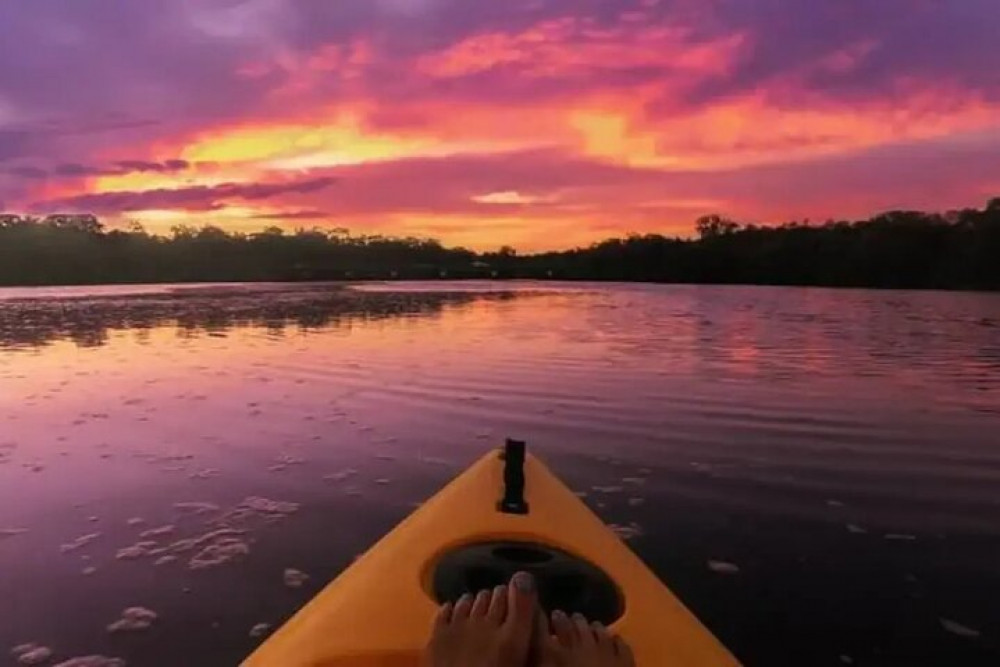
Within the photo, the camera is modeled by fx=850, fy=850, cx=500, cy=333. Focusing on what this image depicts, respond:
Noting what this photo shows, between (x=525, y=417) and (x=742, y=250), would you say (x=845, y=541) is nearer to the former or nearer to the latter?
(x=525, y=417)

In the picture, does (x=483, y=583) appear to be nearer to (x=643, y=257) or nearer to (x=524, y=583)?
(x=524, y=583)

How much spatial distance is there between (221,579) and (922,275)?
238 ft

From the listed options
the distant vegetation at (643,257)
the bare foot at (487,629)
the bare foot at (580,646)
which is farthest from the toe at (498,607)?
the distant vegetation at (643,257)

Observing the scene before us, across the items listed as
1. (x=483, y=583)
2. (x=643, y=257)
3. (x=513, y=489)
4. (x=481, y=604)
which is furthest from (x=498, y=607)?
(x=643, y=257)

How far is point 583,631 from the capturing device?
2533 millimetres

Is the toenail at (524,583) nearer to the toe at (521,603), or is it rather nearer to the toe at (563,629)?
the toe at (521,603)

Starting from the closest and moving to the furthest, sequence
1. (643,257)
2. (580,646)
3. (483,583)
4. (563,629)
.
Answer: (580,646), (563,629), (483,583), (643,257)

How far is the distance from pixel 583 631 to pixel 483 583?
52 centimetres

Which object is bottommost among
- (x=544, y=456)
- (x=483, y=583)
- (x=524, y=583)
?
(x=544, y=456)

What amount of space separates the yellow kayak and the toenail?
0.91 feet

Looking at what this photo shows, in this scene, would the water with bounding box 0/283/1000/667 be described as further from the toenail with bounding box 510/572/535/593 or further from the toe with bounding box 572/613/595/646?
the toenail with bounding box 510/572/535/593

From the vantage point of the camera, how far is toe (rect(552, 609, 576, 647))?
2.49 meters

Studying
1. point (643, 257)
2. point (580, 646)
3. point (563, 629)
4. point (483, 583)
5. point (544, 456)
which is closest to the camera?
point (580, 646)

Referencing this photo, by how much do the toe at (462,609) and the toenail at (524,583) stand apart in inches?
6.0
